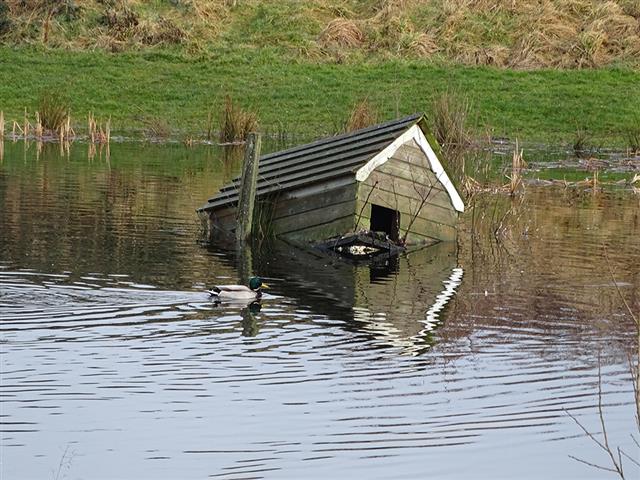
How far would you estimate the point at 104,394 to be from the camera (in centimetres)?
1189

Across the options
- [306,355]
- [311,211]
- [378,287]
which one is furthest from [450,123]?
[306,355]

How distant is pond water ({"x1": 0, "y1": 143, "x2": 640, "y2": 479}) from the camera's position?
411 inches

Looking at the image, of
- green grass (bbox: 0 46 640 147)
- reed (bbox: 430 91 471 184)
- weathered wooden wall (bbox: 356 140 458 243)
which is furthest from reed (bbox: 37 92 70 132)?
weathered wooden wall (bbox: 356 140 458 243)

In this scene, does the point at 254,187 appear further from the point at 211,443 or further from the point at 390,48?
the point at 390,48

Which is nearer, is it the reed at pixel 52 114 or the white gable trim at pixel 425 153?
the white gable trim at pixel 425 153

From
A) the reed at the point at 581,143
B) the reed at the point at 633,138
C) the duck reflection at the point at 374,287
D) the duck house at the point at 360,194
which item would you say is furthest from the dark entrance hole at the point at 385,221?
the reed at the point at 581,143

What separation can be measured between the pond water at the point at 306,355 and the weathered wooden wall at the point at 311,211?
618mm

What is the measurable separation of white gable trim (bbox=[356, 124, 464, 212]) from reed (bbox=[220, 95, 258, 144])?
18.8 meters

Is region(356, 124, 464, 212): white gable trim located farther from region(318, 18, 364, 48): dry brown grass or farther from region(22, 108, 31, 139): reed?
region(318, 18, 364, 48): dry brown grass

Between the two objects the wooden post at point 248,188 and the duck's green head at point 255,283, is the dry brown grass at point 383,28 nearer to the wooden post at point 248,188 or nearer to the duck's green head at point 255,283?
the wooden post at point 248,188

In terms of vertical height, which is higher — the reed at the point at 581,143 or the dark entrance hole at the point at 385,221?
the reed at the point at 581,143

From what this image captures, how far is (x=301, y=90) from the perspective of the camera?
44.9 metres

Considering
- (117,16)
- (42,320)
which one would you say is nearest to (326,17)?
(117,16)

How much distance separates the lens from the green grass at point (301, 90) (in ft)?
139
